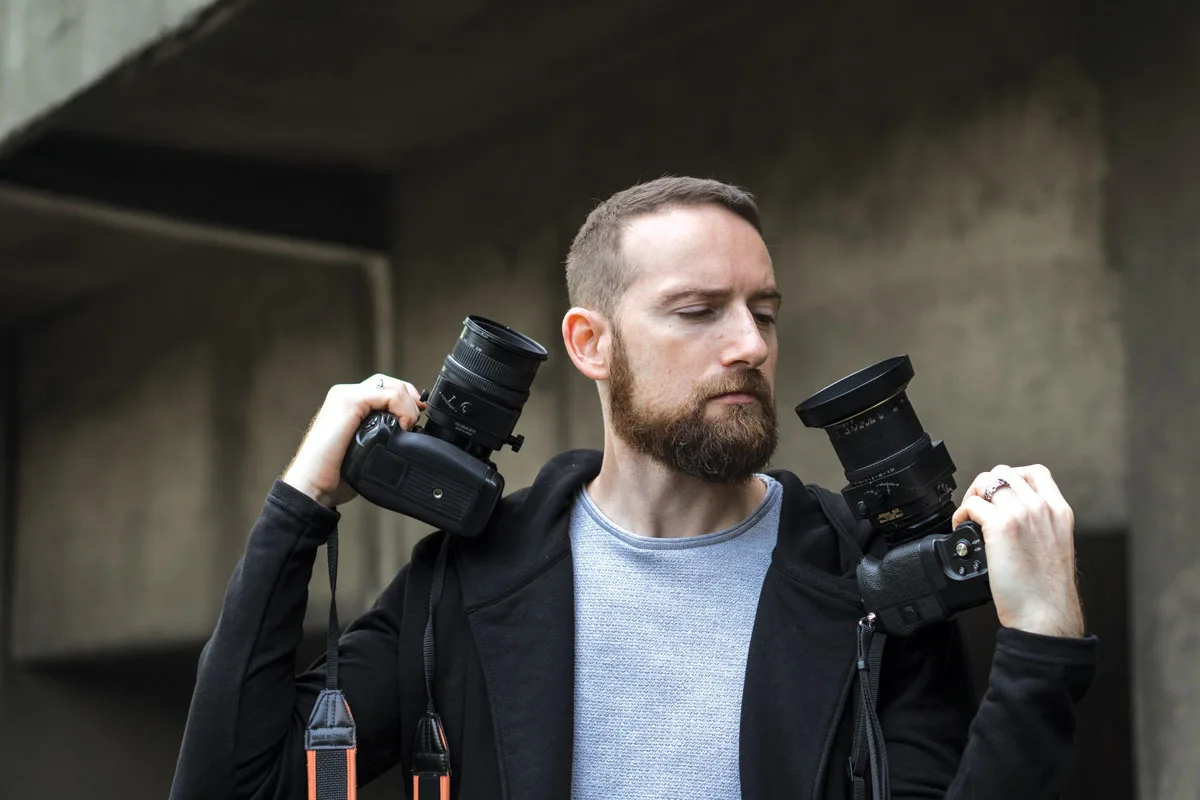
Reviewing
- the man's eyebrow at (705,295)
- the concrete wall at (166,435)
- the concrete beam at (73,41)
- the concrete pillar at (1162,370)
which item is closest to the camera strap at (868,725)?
the man's eyebrow at (705,295)

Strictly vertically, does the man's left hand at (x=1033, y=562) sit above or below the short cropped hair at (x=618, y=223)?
below

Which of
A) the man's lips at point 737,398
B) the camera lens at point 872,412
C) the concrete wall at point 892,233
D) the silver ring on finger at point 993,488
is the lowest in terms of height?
the silver ring on finger at point 993,488

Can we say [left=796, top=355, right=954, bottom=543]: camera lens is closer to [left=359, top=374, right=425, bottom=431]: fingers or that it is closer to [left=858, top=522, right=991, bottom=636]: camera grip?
[left=858, top=522, right=991, bottom=636]: camera grip

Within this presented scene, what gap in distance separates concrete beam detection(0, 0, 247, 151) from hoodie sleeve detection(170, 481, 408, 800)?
2.98 m

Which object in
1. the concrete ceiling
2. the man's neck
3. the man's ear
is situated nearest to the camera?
the man's neck

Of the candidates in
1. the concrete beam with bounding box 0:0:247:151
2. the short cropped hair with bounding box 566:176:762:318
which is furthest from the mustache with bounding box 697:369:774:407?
the concrete beam with bounding box 0:0:247:151

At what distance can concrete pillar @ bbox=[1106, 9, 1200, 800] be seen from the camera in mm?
3832

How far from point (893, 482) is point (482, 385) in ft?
2.04

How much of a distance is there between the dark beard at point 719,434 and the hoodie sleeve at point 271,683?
49cm

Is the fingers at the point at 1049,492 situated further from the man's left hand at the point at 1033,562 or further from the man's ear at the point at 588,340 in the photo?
the man's ear at the point at 588,340

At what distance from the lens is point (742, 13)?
17.7ft

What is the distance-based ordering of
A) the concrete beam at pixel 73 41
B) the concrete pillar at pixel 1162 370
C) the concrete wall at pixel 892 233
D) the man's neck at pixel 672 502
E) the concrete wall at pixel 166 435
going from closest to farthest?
the man's neck at pixel 672 502 → the concrete pillar at pixel 1162 370 → the concrete wall at pixel 892 233 → the concrete beam at pixel 73 41 → the concrete wall at pixel 166 435

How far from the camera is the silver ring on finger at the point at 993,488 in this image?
1929mm

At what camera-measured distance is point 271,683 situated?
2.15 meters
